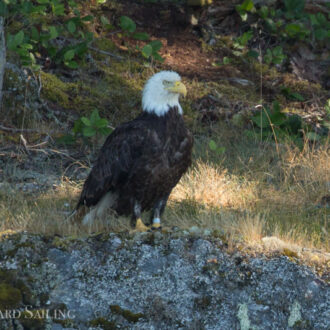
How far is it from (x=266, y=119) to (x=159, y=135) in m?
2.99

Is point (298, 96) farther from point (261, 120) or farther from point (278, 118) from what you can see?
point (261, 120)

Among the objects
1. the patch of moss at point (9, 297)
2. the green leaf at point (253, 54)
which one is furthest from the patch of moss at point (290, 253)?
the green leaf at point (253, 54)

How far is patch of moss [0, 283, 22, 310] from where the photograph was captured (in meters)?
3.57

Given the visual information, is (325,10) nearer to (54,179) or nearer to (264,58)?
(264,58)

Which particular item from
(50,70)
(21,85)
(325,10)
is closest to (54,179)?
(21,85)

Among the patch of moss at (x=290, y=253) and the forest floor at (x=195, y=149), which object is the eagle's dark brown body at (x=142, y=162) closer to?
the forest floor at (x=195, y=149)

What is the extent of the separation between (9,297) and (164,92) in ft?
6.94

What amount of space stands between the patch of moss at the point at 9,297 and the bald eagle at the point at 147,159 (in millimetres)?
1200

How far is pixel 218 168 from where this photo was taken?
253 inches

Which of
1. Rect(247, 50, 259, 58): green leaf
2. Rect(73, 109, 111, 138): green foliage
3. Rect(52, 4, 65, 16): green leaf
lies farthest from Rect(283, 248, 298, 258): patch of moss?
Rect(247, 50, 259, 58): green leaf

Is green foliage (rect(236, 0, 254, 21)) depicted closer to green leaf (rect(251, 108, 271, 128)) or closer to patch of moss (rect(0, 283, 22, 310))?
green leaf (rect(251, 108, 271, 128))

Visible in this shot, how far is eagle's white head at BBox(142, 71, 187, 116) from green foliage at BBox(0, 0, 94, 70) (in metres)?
1.97

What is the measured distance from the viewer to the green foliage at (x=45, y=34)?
647 cm

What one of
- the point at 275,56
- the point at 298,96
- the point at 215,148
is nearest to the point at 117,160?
the point at 215,148
